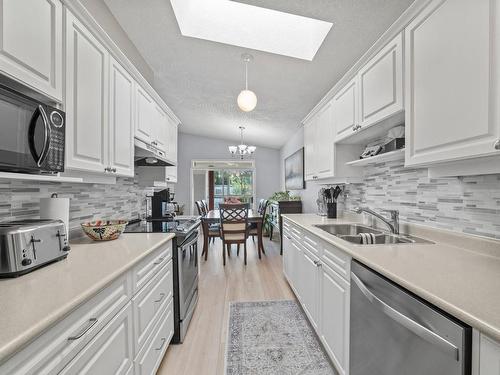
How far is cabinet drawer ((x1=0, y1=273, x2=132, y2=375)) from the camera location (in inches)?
22.7

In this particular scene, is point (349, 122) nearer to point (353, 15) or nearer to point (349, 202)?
point (353, 15)

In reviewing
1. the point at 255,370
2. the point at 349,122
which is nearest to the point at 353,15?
the point at 349,122

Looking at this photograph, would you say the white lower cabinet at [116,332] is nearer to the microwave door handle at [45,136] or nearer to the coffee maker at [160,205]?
the microwave door handle at [45,136]

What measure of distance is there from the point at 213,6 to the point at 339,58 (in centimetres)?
127

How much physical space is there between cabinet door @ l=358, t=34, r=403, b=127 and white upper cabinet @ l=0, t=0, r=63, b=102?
1836 millimetres

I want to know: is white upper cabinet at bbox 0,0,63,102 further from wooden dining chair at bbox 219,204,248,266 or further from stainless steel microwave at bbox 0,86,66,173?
wooden dining chair at bbox 219,204,248,266

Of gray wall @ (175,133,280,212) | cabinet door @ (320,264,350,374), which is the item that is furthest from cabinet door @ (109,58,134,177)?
gray wall @ (175,133,280,212)

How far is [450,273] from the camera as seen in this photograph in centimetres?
92

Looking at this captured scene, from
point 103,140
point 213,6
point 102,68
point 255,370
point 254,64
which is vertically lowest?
point 255,370

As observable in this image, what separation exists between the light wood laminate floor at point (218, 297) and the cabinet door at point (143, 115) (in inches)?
70.0

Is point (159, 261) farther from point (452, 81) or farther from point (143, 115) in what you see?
point (452, 81)

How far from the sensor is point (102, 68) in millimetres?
1562

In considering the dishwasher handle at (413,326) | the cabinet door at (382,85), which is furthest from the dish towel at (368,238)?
the cabinet door at (382,85)

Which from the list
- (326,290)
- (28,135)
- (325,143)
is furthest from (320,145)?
(28,135)
